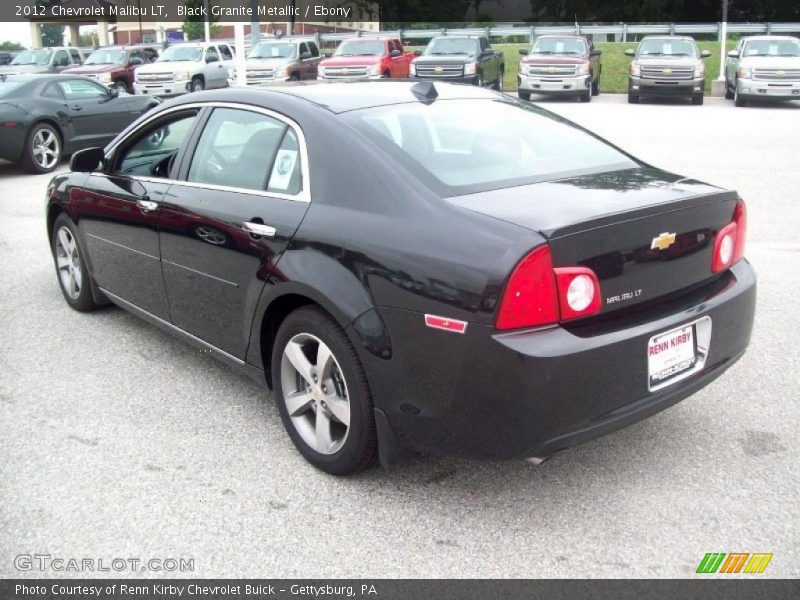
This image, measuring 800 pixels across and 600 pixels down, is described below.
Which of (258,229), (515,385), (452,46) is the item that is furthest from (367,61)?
(515,385)

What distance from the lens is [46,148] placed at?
13180mm

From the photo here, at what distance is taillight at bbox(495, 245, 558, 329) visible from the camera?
2846mm

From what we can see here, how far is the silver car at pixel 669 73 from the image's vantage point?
→ 73.3ft

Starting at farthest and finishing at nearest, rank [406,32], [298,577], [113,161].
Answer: [406,32], [113,161], [298,577]

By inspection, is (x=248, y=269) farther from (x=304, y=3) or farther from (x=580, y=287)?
(x=304, y=3)

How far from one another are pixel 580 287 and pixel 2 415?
3043 millimetres

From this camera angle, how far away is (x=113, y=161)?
16.9 feet

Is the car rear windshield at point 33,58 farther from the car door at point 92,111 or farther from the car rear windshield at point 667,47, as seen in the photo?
the car rear windshield at point 667,47

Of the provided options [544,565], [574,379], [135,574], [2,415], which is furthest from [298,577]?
[2,415]

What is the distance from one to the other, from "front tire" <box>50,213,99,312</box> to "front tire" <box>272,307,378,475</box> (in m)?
2.51

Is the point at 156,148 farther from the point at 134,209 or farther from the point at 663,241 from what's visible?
the point at 663,241

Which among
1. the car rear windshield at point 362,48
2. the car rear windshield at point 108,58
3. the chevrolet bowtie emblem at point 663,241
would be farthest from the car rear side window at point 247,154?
the car rear windshield at point 108,58

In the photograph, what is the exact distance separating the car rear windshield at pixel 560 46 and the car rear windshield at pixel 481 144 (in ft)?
69.0
